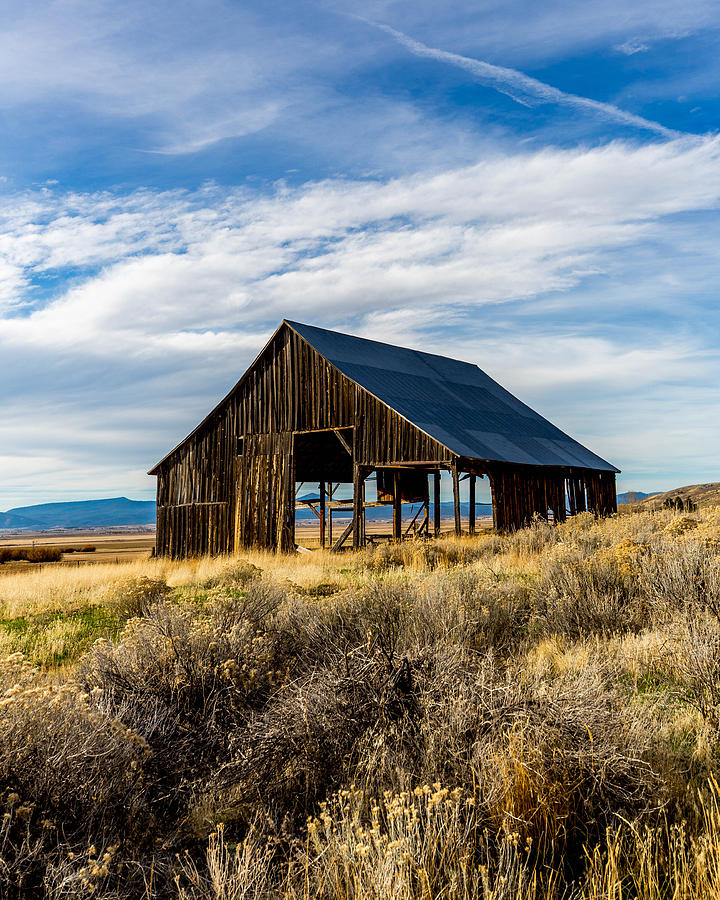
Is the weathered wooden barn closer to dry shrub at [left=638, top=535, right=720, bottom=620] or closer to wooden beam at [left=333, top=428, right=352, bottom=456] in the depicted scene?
wooden beam at [left=333, top=428, right=352, bottom=456]

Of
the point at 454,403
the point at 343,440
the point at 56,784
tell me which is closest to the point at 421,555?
the point at 343,440

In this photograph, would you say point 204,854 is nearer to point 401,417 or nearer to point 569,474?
point 401,417

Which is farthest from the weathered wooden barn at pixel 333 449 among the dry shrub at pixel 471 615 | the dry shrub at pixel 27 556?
the dry shrub at pixel 27 556

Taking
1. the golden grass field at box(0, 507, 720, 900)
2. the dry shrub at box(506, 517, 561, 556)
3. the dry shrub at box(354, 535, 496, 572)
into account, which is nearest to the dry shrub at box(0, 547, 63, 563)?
the dry shrub at box(354, 535, 496, 572)

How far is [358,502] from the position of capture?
22.1 m

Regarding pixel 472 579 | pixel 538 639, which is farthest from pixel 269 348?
pixel 538 639

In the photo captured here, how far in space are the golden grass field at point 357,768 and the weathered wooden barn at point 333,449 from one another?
47.7 feet

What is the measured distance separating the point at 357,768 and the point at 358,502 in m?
17.8

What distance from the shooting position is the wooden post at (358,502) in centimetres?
2186

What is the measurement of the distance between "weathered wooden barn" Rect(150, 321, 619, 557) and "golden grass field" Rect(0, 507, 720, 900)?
14534 millimetres

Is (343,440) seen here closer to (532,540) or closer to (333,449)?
(333,449)

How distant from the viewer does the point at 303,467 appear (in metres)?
28.1

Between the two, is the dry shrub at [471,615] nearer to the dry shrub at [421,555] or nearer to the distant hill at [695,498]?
the dry shrub at [421,555]

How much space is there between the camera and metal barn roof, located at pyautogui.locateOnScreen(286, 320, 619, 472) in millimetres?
22328
